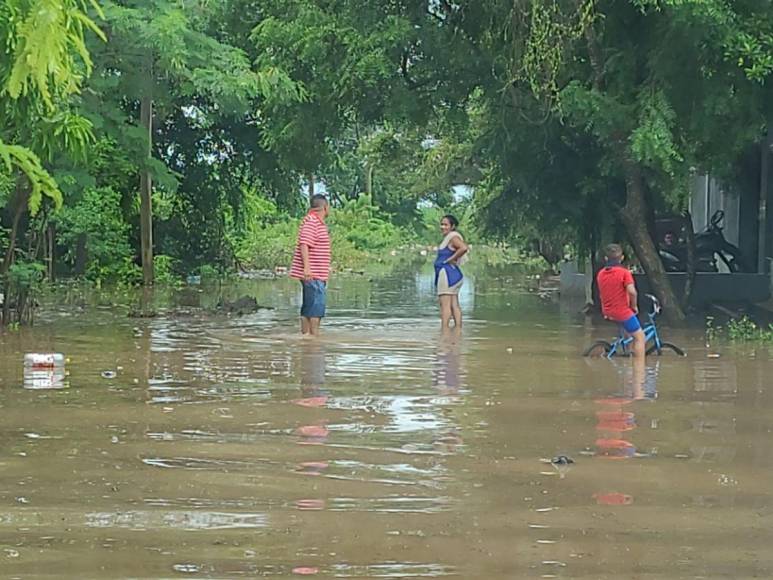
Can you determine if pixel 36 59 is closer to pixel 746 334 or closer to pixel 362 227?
pixel 746 334

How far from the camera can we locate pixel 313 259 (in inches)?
673

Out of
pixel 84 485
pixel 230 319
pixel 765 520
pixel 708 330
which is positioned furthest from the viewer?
pixel 230 319

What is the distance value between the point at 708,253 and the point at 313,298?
12042 millimetres

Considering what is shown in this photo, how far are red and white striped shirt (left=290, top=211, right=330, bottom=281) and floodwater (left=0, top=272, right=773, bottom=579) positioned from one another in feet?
4.97

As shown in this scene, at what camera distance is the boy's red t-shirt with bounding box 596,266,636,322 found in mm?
15195

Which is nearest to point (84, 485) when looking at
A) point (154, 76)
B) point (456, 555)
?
point (456, 555)

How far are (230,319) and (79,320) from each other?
7.71ft

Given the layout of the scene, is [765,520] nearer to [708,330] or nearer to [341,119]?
[708,330]

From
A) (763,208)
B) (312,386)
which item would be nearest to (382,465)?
(312,386)

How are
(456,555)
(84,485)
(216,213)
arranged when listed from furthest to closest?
(216,213) → (84,485) → (456,555)

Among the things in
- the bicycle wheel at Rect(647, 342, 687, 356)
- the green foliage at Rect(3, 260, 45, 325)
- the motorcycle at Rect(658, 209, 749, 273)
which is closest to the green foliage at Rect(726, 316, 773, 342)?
the bicycle wheel at Rect(647, 342, 687, 356)

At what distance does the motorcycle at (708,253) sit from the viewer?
25.9 metres

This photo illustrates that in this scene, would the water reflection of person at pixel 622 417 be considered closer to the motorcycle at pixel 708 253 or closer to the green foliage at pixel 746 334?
the green foliage at pixel 746 334

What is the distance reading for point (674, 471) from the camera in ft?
27.6
